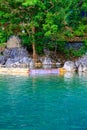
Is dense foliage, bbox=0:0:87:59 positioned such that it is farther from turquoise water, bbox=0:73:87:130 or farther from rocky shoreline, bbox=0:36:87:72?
turquoise water, bbox=0:73:87:130

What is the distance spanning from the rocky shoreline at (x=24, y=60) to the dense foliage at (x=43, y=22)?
2.32 feet

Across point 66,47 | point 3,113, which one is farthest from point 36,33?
point 3,113

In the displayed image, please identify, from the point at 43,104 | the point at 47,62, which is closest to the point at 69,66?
the point at 47,62

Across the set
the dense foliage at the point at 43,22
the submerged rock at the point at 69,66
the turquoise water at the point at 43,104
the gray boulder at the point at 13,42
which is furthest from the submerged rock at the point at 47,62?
the turquoise water at the point at 43,104

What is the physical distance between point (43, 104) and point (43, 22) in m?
16.1

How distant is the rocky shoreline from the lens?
91.2 feet

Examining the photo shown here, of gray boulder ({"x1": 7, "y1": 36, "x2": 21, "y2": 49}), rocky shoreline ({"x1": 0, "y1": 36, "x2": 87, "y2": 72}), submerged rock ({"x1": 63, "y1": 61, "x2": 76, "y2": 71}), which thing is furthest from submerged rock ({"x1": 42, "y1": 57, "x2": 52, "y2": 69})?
gray boulder ({"x1": 7, "y1": 36, "x2": 21, "y2": 49})

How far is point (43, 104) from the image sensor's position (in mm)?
14516

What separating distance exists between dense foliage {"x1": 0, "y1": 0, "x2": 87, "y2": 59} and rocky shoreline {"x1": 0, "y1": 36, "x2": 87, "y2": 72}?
2.32ft

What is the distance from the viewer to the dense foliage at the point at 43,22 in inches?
1125

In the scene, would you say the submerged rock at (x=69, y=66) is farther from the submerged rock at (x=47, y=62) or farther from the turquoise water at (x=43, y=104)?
the turquoise water at (x=43, y=104)

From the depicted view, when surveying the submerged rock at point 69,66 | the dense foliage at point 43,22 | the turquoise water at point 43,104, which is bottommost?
the turquoise water at point 43,104

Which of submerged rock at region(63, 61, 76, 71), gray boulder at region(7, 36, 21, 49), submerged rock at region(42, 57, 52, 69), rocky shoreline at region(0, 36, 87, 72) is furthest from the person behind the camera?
gray boulder at region(7, 36, 21, 49)

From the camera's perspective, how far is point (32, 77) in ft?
77.7
